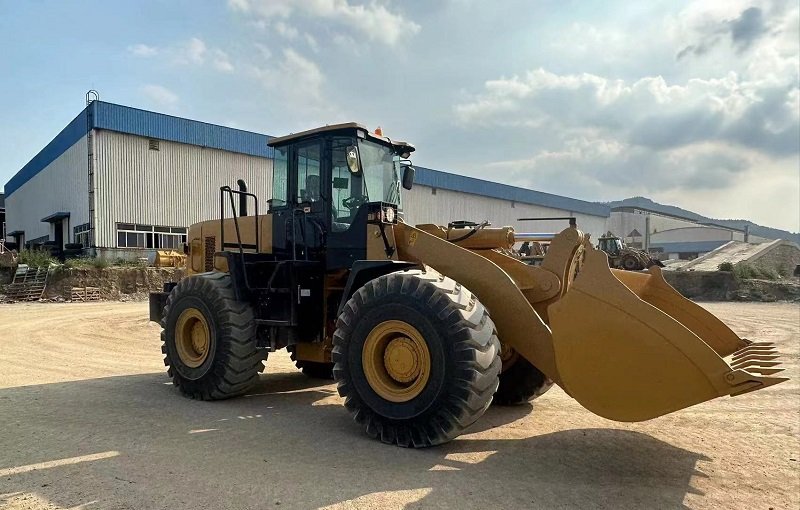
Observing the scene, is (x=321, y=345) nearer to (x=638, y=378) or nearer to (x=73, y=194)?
(x=638, y=378)

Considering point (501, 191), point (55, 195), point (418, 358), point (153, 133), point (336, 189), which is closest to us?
point (418, 358)

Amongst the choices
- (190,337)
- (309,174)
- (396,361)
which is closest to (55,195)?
(190,337)

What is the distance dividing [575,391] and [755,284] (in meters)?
27.6

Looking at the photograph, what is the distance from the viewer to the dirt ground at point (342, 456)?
414cm

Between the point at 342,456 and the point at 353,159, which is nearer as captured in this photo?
the point at 342,456

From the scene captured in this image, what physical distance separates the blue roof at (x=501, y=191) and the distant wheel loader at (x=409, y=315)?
37473mm

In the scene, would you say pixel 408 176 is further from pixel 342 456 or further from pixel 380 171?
pixel 342 456

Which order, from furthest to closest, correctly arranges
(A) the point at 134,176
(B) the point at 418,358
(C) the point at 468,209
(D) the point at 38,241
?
(C) the point at 468,209, (D) the point at 38,241, (A) the point at 134,176, (B) the point at 418,358

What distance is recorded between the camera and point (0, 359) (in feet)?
34.7

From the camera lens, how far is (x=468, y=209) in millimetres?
51000

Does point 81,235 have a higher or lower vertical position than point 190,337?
higher

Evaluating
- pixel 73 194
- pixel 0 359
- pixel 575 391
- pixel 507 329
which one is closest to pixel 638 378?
pixel 575 391

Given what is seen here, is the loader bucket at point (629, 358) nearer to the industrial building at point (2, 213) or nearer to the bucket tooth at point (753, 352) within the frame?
the bucket tooth at point (753, 352)

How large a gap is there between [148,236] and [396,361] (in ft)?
98.0
